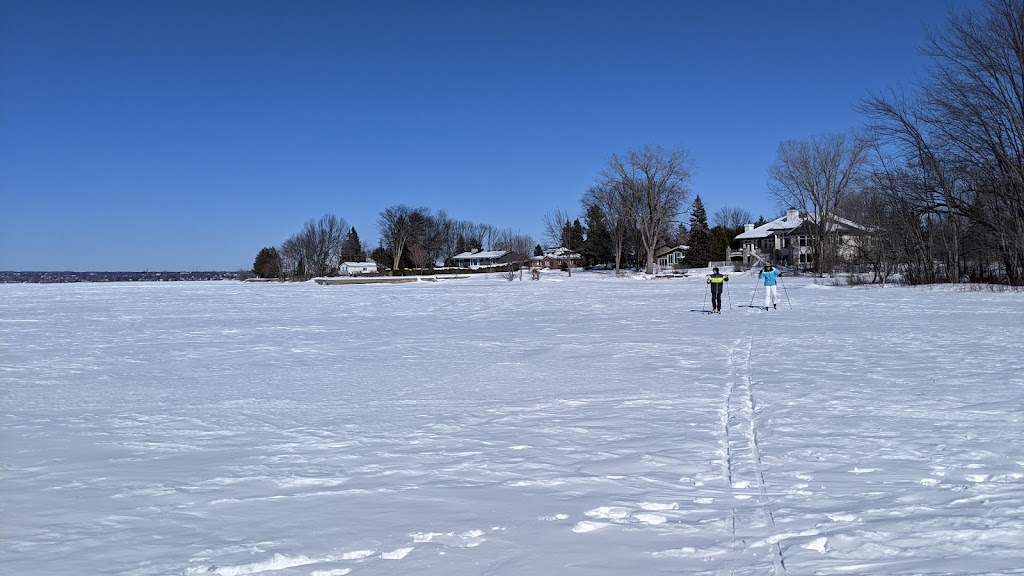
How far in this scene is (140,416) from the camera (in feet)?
26.0

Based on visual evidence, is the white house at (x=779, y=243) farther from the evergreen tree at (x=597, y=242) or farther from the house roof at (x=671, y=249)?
the evergreen tree at (x=597, y=242)

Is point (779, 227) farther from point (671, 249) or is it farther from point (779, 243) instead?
point (671, 249)

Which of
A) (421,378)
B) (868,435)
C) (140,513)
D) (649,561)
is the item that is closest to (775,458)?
(868,435)

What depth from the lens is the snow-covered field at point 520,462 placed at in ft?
12.9

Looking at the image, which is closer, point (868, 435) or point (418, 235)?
point (868, 435)

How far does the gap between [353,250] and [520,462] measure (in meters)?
136

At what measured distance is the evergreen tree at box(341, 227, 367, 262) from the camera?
447ft

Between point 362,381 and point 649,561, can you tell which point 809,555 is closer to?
point 649,561

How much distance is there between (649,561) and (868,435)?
3.69 m

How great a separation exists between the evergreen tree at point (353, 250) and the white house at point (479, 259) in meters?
20.3

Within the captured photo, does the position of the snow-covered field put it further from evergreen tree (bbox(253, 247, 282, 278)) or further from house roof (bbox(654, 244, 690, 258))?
evergreen tree (bbox(253, 247, 282, 278))

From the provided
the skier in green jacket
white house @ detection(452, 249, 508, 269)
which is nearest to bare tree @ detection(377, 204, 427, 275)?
white house @ detection(452, 249, 508, 269)

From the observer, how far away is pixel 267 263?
339 feet

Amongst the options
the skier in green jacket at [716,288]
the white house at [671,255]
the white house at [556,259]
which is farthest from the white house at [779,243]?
the skier in green jacket at [716,288]
